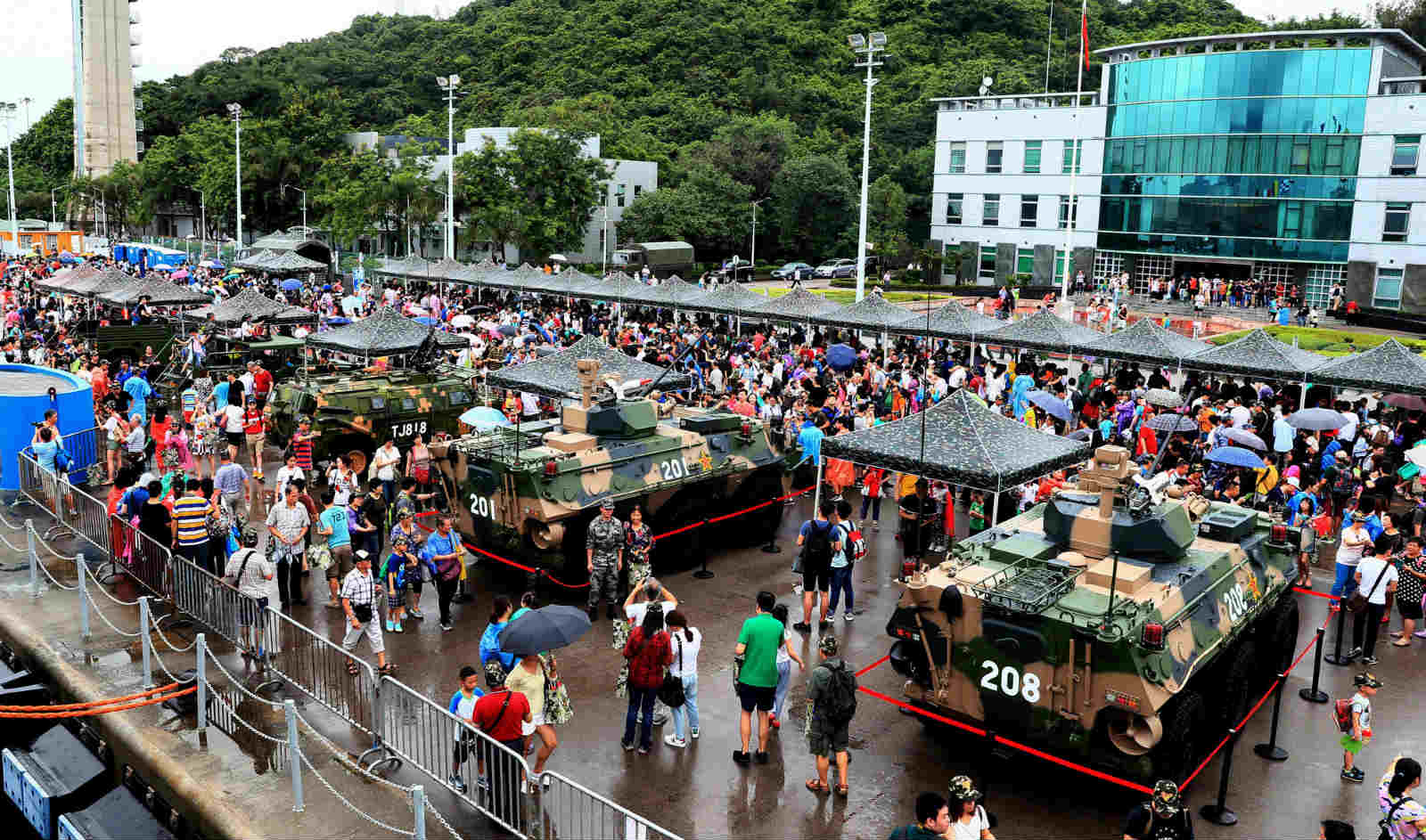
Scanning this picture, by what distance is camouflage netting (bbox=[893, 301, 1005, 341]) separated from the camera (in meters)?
27.3

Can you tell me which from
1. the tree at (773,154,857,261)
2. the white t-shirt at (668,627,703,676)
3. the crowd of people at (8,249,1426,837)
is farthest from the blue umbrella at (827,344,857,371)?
the tree at (773,154,857,261)

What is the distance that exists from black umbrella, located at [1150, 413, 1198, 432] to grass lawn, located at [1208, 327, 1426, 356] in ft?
61.2

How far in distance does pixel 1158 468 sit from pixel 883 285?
144ft

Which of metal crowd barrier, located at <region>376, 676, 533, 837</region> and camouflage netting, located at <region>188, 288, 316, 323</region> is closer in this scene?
metal crowd barrier, located at <region>376, 676, 533, 837</region>

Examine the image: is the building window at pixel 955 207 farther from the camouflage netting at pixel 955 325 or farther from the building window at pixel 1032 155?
the camouflage netting at pixel 955 325

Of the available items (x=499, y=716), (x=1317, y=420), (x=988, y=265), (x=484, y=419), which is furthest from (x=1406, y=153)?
(x=499, y=716)

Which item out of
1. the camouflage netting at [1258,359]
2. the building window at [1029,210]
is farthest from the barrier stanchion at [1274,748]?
the building window at [1029,210]

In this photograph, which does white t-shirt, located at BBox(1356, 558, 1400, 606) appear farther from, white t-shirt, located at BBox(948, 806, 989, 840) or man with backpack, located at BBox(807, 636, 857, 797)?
white t-shirt, located at BBox(948, 806, 989, 840)

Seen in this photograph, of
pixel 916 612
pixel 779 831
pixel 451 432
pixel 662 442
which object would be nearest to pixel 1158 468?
pixel 662 442

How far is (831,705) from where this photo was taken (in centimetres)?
962

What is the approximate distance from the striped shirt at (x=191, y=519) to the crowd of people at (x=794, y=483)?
24 millimetres

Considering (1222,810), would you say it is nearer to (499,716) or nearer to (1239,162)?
(499,716)

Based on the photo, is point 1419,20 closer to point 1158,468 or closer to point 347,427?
point 1158,468

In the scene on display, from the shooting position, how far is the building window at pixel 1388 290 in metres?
52.9
